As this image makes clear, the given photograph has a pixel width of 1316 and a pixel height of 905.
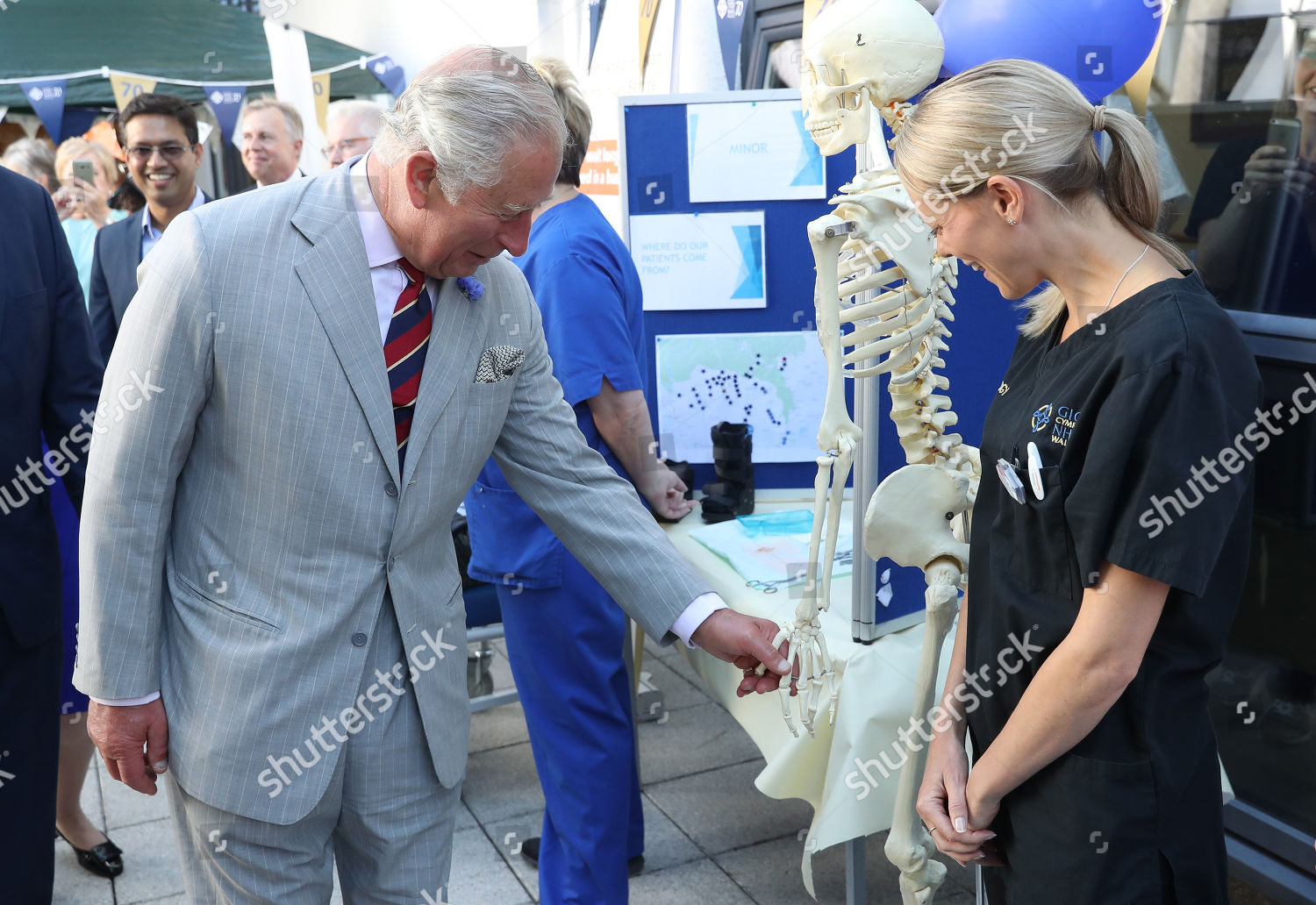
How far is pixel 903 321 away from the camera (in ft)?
6.40

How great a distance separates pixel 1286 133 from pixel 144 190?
12.2 feet

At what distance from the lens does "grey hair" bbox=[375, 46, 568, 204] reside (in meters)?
1.51

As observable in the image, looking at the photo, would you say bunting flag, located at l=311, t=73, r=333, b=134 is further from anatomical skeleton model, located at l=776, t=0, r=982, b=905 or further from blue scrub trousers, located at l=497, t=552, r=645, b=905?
anatomical skeleton model, located at l=776, t=0, r=982, b=905

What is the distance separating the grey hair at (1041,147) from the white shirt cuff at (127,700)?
136cm

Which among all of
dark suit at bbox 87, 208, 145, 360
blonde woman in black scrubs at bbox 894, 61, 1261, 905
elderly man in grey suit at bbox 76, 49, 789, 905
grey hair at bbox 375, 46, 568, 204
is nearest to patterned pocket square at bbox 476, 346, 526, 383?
elderly man in grey suit at bbox 76, 49, 789, 905

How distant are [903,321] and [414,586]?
98 cm

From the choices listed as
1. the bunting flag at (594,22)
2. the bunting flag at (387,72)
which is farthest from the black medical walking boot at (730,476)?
the bunting flag at (387,72)

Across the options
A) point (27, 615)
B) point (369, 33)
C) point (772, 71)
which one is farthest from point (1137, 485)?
point (369, 33)

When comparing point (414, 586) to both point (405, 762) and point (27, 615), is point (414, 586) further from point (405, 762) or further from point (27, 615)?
point (27, 615)

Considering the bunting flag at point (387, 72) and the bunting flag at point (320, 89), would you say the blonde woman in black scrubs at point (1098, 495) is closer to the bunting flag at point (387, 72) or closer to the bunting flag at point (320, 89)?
the bunting flag at point (320, 89)

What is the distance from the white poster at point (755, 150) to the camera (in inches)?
128

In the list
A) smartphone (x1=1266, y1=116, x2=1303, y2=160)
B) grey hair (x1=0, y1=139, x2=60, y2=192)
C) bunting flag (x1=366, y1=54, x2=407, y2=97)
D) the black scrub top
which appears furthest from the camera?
bunting flag (x1=366, y1=54, x2=407, y2=97)

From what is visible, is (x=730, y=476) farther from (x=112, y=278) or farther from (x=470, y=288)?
(x=112, y=278)

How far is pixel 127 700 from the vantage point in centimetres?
159
